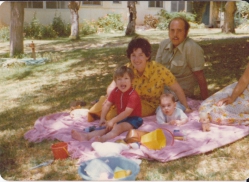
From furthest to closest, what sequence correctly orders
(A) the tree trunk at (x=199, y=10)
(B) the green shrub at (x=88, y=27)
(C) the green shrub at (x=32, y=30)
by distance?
(A) the tree trunk at (x=199, y=10) → (B) the green shrub at (x=88, y=27) → (C) the green shrub at (x=32, y=30)

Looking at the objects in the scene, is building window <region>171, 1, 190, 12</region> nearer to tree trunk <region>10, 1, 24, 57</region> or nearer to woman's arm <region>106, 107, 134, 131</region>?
tree trunk <region>10, 1, 24, 57</region>

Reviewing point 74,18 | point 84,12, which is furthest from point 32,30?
point 84,12

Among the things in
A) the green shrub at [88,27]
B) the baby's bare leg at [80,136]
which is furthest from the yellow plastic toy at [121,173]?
the green shrub at [88,27]

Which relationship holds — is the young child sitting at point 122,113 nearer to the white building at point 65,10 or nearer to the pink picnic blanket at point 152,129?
the pink picnic blanket at point 152,129

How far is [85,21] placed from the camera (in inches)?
609

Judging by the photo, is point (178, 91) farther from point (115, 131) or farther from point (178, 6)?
point (178, 6)

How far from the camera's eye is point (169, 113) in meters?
3.56

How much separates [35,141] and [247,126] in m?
2.13

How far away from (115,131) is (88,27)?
39.3 ft

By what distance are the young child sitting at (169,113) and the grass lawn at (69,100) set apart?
65 cm

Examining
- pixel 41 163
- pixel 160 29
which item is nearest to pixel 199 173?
pixel 41 163

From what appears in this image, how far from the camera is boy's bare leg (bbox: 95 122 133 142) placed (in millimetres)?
3146

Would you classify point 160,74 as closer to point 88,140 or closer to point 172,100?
point 172,100

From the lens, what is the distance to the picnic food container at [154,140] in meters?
2.96
